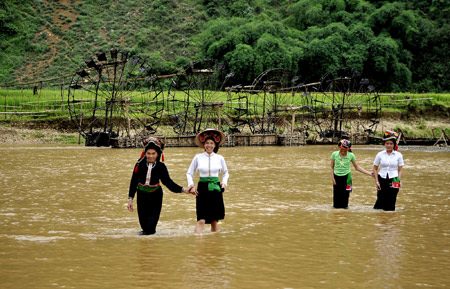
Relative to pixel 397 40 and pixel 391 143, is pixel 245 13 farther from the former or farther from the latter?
pixel 391 143

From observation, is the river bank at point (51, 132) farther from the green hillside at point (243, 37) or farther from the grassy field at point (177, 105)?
the green hillside at point (243, 37)

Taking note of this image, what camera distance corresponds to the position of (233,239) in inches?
400

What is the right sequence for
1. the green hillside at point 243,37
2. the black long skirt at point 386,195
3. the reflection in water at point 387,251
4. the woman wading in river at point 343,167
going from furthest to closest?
the green hillside at point 243,37
the woman wading in river at point 343,167
the black long skirt at point 386,195
the reflection in water at point 387,251

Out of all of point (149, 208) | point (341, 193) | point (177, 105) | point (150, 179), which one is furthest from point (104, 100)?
point (150, 179)

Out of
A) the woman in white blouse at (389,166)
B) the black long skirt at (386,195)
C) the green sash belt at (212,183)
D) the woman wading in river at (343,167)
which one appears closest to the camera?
the green sash belt at (212,183)

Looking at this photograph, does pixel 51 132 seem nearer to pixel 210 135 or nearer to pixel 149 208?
pixel 149 208

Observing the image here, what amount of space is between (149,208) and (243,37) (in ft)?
151

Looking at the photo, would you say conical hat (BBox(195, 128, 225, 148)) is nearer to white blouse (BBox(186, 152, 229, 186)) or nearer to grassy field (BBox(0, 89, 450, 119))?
white blouse (BBox(186, 152, 229, 186))

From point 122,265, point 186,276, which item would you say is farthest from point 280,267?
point 122,265

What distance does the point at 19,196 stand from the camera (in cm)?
1492

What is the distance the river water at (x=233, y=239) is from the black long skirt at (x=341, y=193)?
208mm

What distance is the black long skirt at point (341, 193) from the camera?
12906 mm

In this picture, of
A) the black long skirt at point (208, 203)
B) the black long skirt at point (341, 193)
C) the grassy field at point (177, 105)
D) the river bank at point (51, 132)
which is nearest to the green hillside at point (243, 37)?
the grassy field at point (177, 105)

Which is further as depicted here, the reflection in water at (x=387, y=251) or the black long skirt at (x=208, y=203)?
the black long skirt at (x=208, y=203)
